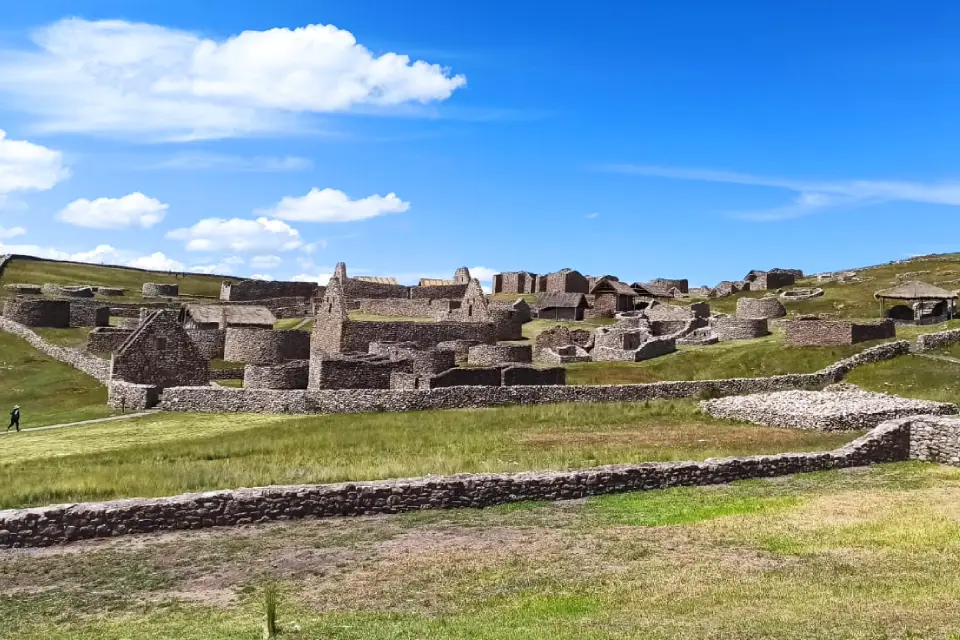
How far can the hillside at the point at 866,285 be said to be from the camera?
75.5 meters

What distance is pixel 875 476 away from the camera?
2133cm

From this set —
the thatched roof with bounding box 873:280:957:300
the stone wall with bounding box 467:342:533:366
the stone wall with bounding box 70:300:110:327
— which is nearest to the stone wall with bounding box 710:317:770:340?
the thatched roof with bounding box 873:280:957:300

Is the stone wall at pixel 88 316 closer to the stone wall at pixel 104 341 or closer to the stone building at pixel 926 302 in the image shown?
the stone wall at pixel 104 341

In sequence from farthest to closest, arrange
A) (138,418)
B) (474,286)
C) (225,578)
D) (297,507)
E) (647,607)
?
1. (474,286)
2. (138,418)
3. (297,507)
4. (225,578)
5. (647,607)

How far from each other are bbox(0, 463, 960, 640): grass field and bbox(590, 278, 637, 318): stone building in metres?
61.1

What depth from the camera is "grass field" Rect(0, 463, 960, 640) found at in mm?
10688

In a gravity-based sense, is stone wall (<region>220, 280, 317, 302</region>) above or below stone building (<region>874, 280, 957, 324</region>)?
above

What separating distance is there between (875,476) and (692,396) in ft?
65.9

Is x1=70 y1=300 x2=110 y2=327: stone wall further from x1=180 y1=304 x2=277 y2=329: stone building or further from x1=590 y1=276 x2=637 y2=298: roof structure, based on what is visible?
x1=590 y1=276 x2=637 y2=298: roof structure

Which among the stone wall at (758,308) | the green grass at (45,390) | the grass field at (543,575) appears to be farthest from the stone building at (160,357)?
the stone wall at (758,308)

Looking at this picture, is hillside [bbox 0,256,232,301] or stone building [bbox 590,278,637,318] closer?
stone building [bbox 590,278,637,318]

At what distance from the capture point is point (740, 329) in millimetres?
57812

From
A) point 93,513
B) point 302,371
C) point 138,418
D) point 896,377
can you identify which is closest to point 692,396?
point 896,377

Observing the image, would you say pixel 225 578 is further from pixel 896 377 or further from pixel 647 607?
pixel 896 377
